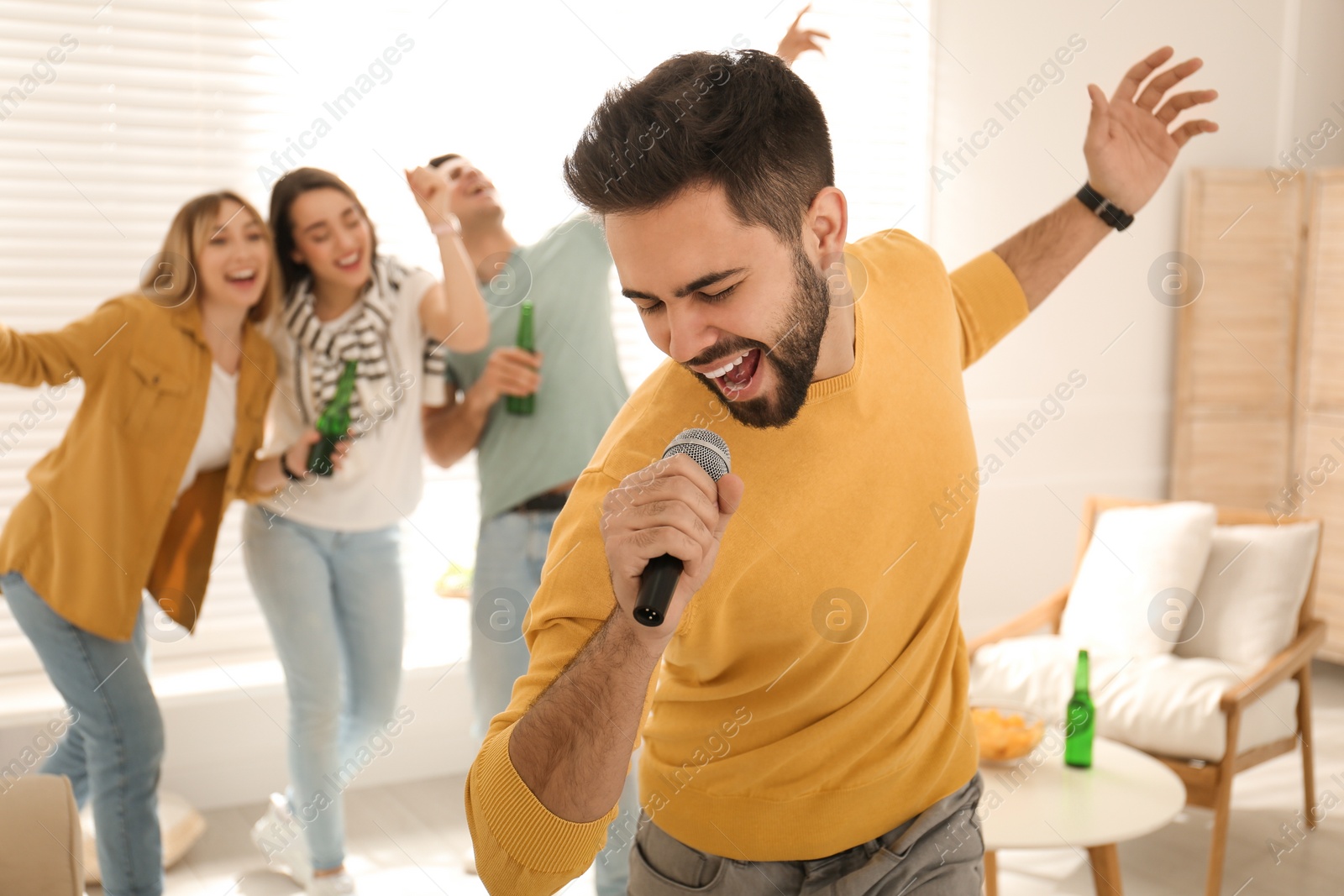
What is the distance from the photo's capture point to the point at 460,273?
2.49m

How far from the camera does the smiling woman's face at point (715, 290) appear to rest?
1.09 meters

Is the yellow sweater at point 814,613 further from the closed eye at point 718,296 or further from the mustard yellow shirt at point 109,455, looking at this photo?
the mustard yellow shirt at point 109,455

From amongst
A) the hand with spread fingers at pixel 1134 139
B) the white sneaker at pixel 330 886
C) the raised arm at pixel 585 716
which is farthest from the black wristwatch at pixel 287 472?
the hand with spread fingers at pixel 1134 139

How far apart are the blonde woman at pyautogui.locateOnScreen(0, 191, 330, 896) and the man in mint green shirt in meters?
0.45

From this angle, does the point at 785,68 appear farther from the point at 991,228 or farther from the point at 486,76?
the point at 991,228

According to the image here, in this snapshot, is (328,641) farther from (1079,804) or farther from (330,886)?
(1079,804)

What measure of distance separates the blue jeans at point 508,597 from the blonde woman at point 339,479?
0.93ft

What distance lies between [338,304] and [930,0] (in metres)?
2.59

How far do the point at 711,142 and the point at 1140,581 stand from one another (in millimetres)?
2638

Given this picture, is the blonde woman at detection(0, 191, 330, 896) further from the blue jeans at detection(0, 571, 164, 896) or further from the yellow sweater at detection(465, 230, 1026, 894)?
the yellow sweater at detection(465, 230, 1026, 894)

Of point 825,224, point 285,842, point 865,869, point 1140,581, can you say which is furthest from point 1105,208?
point 285,842

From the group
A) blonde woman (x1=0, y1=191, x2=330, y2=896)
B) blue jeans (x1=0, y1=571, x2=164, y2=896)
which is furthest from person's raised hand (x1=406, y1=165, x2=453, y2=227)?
blue jeans (x1=0, y1=571, x2=164, y2=896)

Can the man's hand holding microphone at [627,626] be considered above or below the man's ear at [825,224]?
below

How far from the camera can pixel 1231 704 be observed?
2.74 meters
